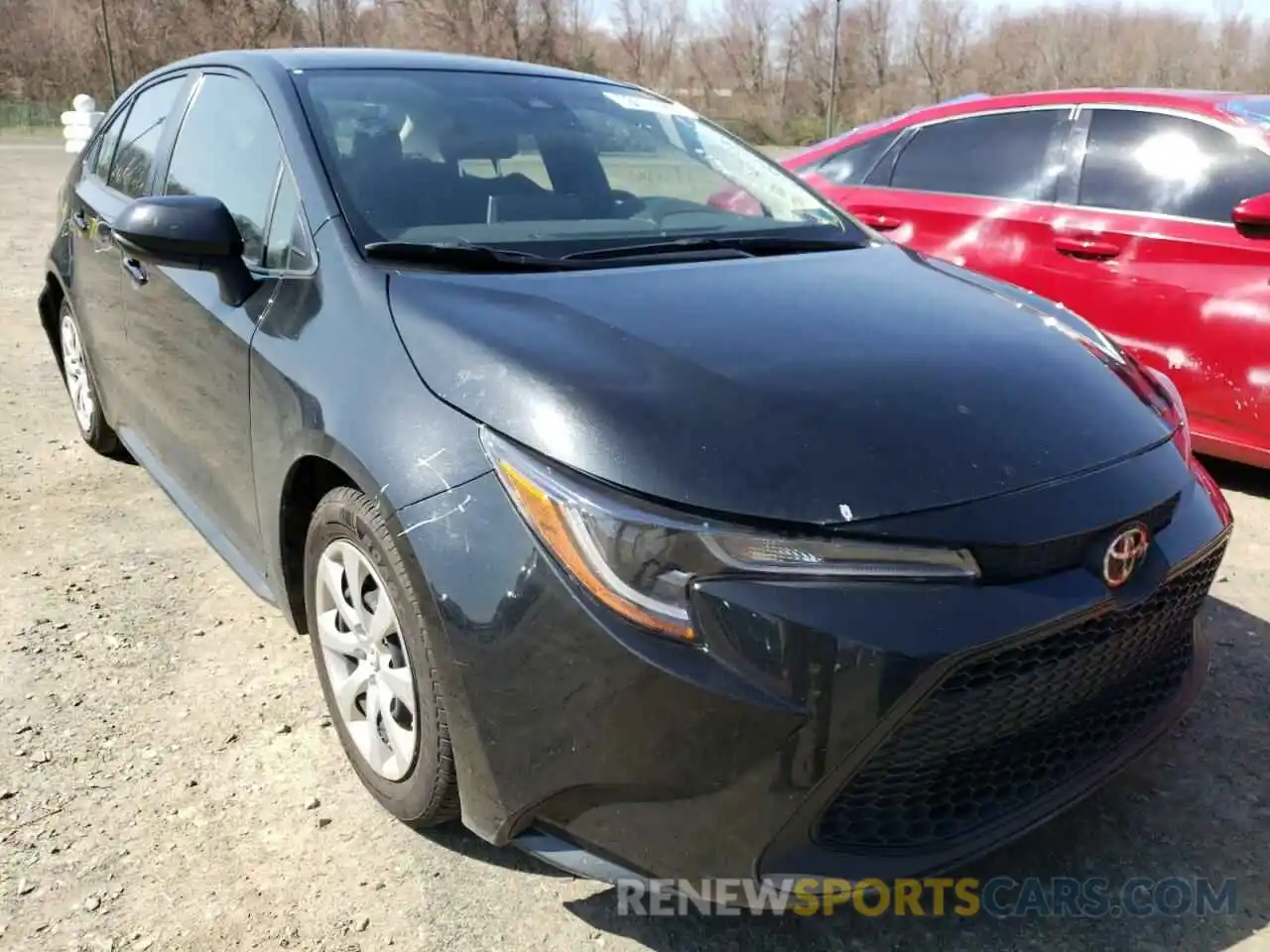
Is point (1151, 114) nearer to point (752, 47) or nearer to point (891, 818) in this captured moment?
point (891, 818)

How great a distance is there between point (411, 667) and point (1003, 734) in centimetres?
106

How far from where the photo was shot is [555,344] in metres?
2.05

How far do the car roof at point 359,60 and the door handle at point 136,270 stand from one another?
636 mm

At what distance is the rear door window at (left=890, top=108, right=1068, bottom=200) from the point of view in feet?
15.4

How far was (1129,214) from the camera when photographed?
4340 millimetres

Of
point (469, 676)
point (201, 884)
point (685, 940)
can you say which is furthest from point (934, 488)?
point (201, 884)

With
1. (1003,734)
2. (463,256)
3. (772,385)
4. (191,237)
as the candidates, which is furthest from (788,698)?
(191,237)

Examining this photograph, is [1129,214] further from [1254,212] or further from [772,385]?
[772,385]

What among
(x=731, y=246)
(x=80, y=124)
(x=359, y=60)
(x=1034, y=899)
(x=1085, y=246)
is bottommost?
(x=1034, y=899)

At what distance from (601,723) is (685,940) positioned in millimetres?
586

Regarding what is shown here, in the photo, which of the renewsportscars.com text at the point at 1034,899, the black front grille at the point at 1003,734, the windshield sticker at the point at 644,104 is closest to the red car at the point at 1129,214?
the windshield sticker at the point at 644,104

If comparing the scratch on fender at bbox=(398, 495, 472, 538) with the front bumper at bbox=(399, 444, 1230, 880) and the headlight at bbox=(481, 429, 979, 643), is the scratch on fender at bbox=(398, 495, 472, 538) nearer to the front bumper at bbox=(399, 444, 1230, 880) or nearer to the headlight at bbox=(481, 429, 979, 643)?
the front bumper at bbox=(399, 444, 1230, 880)

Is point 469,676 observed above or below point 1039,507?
below

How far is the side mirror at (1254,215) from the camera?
3861 millimetres
